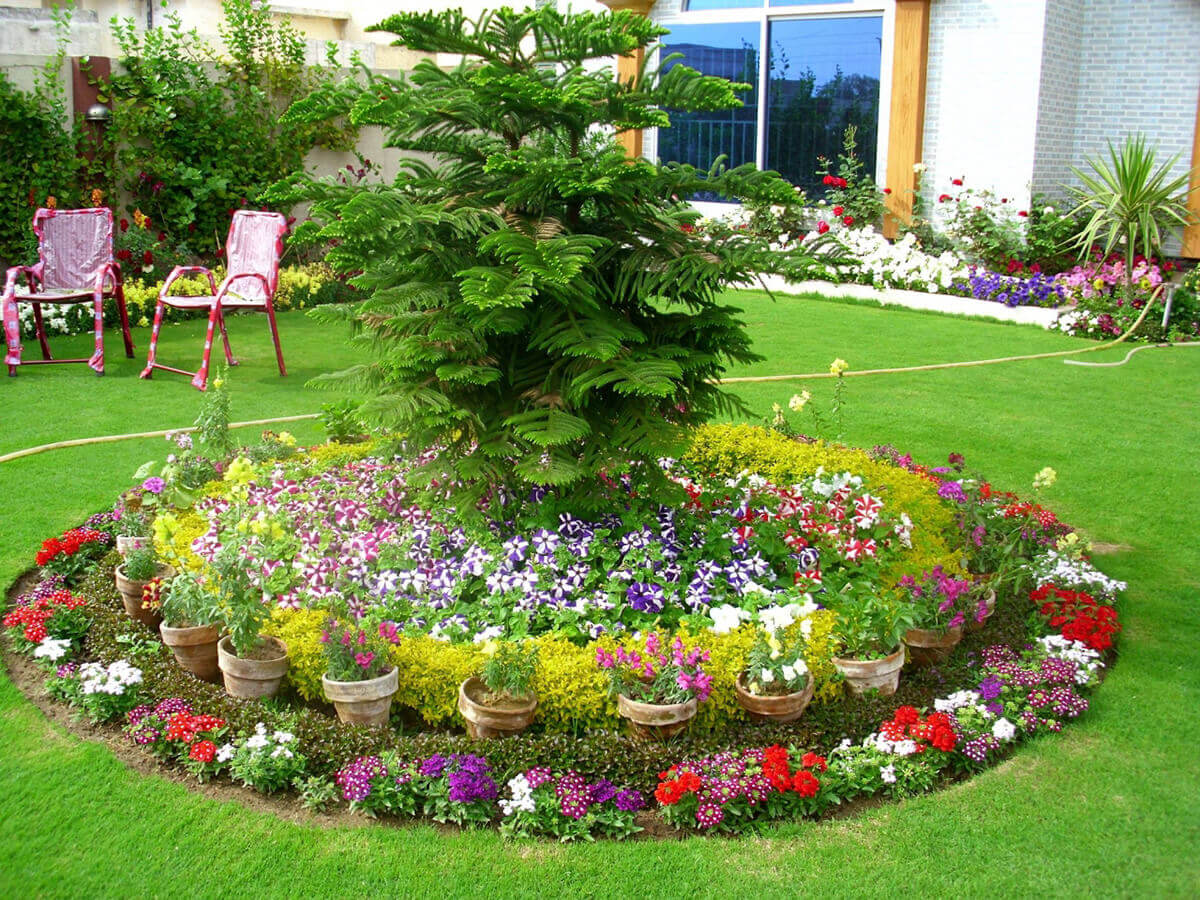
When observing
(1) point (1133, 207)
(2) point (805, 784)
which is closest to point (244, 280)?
(2) point (805, 784)

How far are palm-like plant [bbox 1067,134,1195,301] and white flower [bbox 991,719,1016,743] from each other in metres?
7.23

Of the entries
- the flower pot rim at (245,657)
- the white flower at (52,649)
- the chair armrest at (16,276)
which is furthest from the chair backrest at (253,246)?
the flower pot rim at (245,657)

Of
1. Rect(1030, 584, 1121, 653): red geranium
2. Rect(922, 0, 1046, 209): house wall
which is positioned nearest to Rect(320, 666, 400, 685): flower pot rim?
Rect(1030, 584, 1121, 653): red geranium

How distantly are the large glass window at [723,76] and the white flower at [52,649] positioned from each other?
10.1m

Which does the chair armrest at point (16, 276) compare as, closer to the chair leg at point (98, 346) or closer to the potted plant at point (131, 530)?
the chair leg at point (98, 346)

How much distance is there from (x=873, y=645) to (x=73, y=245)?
709cm

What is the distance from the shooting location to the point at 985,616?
3.62 metres

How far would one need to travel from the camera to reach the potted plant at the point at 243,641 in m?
3.15

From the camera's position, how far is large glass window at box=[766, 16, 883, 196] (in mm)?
11617

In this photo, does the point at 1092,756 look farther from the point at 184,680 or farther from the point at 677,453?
the point at 184,680

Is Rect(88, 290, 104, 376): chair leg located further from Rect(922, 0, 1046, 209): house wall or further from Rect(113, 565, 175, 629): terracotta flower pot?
Rect(922, 0, 1046, 209): house wall

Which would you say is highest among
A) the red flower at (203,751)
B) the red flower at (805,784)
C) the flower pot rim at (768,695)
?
the flower pot rim at (768,695)

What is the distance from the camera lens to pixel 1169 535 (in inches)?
184

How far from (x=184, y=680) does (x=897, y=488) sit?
8.86 ft
